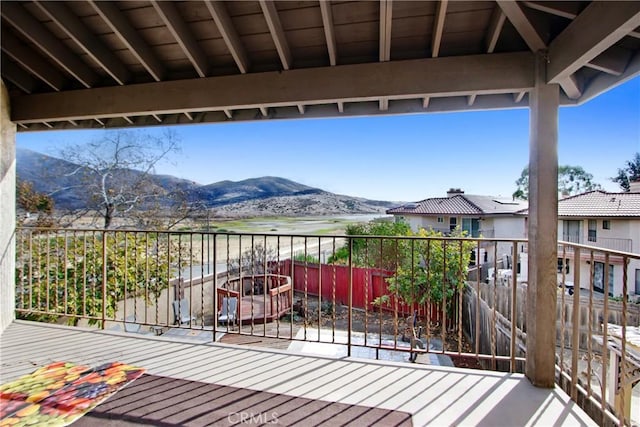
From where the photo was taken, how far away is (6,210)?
2873 millimetres

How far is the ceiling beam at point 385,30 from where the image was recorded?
174 cm

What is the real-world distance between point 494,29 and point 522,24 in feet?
0.48

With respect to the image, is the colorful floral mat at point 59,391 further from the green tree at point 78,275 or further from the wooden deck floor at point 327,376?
the green tree at point 78,275

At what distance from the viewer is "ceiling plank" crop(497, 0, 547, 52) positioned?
166cm

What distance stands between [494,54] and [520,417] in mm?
2237

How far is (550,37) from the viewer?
1.92 meters

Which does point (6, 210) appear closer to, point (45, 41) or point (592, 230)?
point (45, 41)

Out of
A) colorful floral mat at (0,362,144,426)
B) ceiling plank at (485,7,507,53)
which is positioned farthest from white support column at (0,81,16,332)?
ceiling plank at (485,7,507,53)

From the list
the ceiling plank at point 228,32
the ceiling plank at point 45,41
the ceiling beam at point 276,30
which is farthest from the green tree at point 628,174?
the ceiling plank at point 45,41

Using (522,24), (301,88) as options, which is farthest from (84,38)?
(522,24)

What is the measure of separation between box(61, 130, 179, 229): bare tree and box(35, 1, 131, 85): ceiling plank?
4.91m

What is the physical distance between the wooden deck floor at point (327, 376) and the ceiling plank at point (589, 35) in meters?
1.97

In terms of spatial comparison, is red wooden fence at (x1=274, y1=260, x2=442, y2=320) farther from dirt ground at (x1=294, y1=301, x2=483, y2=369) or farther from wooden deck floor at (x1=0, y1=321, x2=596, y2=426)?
wooden deck floor at (x1=0, y1=321, x2=596, y2=426)

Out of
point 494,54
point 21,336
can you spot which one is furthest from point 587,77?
point 21,336
